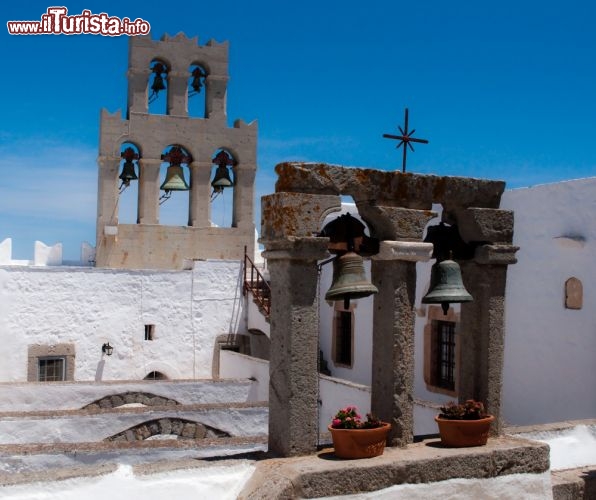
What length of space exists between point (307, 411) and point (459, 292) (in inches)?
55.0

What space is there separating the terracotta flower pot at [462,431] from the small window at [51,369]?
1060cm

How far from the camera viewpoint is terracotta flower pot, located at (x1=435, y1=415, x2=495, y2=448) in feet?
17.1

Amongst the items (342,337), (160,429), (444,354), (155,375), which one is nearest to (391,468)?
(160,429)

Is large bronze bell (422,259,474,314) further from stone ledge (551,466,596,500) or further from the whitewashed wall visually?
the whitewashed wall

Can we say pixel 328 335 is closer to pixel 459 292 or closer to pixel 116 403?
pixel 116 403

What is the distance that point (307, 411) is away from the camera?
15.9ft

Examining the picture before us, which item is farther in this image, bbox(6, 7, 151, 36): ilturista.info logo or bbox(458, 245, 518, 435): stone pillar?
bbox(6, 7, 151, 36): ilturista.info logo

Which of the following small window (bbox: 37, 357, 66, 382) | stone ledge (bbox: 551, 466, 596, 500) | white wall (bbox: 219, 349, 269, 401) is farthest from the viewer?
small window (bbox: 37, 357, 66, 382)

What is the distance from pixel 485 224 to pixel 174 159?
10.8 m

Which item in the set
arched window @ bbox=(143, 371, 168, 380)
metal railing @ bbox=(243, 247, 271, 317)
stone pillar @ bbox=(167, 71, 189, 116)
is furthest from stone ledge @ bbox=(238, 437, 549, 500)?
stone pillar @ bbox=(167, 71, 189, 116)

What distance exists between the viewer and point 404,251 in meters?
5.20

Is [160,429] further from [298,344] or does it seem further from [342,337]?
[342,337]

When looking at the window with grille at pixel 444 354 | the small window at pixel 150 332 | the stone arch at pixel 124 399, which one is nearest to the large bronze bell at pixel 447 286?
the window with grille at pixel 444 354

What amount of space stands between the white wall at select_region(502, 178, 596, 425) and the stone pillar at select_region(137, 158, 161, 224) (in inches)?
298
